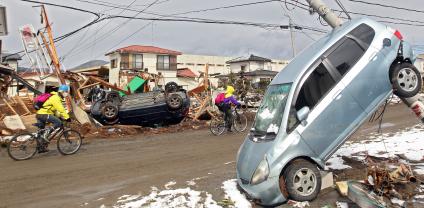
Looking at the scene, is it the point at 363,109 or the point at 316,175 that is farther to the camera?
the point at 363,109

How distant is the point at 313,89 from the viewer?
6594 mm

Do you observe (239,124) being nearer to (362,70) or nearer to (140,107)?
(140,107)

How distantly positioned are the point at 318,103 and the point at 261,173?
150cm

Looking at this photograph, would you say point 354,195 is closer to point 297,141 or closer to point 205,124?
point 297,141

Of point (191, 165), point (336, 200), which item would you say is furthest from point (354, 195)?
point (191, 165)

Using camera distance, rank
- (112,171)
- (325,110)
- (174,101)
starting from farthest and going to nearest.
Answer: (174,101) → (112,171) → (325,110)

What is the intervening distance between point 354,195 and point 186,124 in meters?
13.5

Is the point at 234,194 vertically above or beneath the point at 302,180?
beneath

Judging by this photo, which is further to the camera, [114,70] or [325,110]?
[114,70]

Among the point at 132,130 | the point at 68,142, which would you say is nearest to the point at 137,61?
the point at 132,130

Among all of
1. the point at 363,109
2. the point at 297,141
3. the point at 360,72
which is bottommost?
the point at 297,141

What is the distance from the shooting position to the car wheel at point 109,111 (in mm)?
17812

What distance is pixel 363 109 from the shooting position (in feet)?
22.0

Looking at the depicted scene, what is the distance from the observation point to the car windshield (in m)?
6.50
